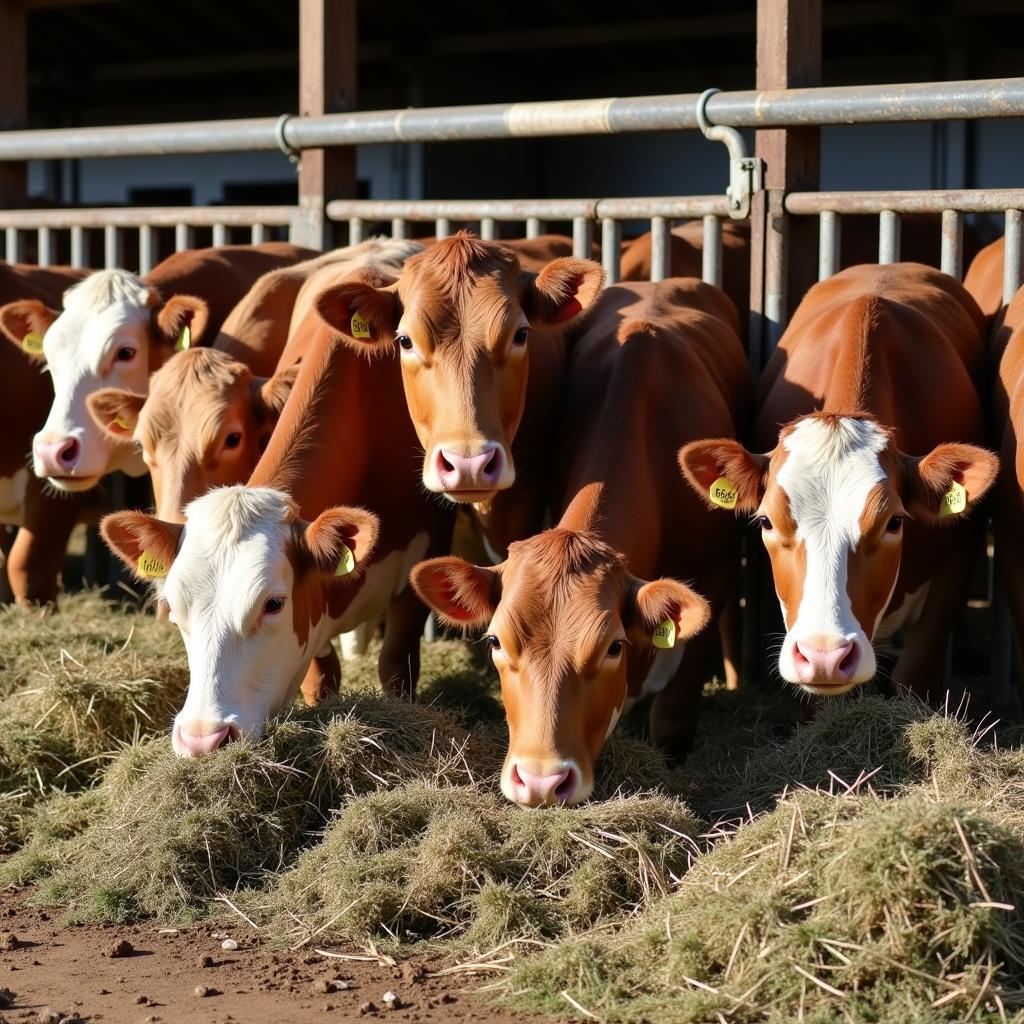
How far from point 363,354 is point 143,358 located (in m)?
1.82

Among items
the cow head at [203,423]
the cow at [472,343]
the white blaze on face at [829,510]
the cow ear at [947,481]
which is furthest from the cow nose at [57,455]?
the cow ear at [947,481]

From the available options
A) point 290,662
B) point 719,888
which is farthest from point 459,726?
point 719,888

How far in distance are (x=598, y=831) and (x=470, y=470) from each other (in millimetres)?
1488

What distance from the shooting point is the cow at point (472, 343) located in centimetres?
542

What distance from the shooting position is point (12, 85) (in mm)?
10516

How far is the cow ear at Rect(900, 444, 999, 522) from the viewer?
16.9 feet

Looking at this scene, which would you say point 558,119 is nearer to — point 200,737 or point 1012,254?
point 1012,254

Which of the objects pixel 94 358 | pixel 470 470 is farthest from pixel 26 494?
pixel 470 470

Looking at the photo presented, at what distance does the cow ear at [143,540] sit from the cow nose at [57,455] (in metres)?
1.93

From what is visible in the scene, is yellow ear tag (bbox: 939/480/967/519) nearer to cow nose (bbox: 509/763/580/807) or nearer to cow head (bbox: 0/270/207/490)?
cow nose (bbox: 509/763/580/807)

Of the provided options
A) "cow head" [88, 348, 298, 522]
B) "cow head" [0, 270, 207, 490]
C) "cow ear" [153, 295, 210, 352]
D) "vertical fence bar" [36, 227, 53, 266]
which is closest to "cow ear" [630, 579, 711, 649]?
"cow head" [88, 348, 298, 522]

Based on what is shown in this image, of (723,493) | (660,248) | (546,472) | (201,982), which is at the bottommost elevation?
(201,982)

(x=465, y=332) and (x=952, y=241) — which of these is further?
(x=952, y=241)

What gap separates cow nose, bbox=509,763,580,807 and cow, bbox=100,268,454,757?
96 centimetres
